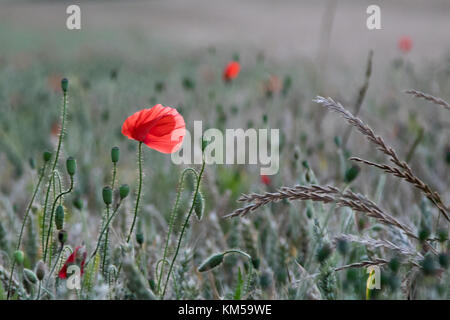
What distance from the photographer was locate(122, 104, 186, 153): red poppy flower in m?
1.03

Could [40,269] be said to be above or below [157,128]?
below

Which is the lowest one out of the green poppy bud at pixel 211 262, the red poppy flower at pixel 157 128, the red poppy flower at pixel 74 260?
the red poppy flower at pixel 74 260

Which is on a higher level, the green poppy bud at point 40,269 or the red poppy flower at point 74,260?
the green poppy bud at point 40,269

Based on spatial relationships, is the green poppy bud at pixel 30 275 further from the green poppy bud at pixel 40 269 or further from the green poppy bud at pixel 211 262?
the green poppy bud at pixel 211 262

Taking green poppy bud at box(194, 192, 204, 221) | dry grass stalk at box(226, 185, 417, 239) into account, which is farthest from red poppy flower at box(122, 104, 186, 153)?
dry grass stalk at box(226, 185, 417, 239)

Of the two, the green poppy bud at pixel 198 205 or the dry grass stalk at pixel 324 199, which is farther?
the green poppy bud at pixel 198 205

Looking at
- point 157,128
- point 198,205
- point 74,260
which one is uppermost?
point 157,128

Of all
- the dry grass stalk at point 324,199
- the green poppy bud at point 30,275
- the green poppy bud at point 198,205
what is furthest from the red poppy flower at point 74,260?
the dry grass stalk at point 324,199

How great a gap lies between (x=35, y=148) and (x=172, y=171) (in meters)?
0.80

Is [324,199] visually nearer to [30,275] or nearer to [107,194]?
[107,194]

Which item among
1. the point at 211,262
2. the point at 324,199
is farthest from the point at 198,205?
the point at 324,199

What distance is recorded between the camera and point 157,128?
3.50 ft

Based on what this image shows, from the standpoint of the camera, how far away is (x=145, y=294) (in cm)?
80

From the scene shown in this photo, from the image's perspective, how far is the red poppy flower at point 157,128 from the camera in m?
1.03
